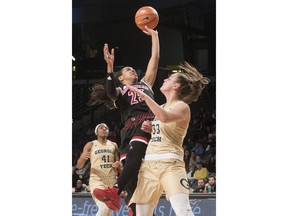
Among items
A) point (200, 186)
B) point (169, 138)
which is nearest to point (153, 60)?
point (169, 138)

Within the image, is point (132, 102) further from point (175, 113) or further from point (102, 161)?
point (102, 161)

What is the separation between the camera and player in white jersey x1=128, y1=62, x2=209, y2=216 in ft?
19.7

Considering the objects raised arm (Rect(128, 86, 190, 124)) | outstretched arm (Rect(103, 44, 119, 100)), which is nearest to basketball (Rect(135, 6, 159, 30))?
outstretched arm (Rect(103, 44, 119, 100))

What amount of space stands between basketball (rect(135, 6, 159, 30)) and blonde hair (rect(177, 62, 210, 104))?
43cm

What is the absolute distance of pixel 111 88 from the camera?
6387 millimetres

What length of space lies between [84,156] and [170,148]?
34.9 inches

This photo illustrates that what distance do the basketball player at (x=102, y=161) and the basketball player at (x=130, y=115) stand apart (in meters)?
0.06

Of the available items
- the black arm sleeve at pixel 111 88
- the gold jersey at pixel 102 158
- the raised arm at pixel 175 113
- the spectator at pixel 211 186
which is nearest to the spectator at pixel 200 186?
the spectator at pixel 211 186

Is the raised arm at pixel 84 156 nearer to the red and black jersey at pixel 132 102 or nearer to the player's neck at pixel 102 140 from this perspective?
the player's neck at pixel 102 140

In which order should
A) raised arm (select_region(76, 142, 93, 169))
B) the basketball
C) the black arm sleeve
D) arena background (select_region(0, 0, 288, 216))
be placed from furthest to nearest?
raised arm (select_region(76, 142, 93, 169)) < the black arm sleeve < the basketball < arena background (select_region(0, 0, 288, 216))

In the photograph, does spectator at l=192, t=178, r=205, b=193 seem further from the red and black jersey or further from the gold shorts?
the red and black jersey
